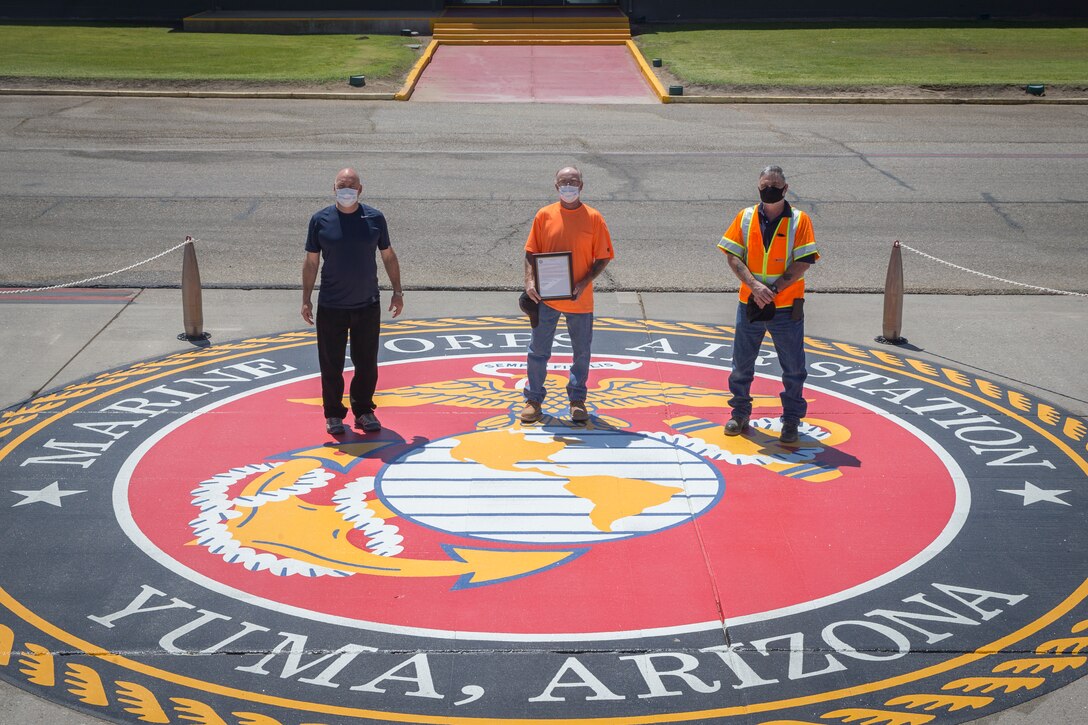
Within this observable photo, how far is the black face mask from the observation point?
8336 mm

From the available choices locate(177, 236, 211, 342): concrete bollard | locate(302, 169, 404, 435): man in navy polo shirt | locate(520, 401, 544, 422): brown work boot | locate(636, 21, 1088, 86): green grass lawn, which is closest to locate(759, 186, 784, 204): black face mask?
locate(520, 401, 544, 422): brown work boot

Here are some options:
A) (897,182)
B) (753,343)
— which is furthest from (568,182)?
(897,182)

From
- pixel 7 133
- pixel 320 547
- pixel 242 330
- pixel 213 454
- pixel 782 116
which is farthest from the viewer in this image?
pixel 782 116

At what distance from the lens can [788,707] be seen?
5.59 metres

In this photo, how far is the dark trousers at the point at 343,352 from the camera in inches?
347

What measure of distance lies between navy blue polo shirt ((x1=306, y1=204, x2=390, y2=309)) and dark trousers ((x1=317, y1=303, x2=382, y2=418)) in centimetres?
10

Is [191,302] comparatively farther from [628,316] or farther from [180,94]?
[180,94]

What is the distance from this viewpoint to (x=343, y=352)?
29.5 feet

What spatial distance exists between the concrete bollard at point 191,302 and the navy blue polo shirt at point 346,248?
9.23ft

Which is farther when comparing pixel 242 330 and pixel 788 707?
pixel 242 330

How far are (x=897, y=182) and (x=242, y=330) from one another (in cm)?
1172

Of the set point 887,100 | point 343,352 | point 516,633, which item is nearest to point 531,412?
point 343,352

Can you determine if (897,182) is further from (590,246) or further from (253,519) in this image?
(253,519)

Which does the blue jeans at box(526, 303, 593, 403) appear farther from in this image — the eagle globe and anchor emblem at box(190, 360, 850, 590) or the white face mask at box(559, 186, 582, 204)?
the white face mask at box(559, 186, 582, 204)
